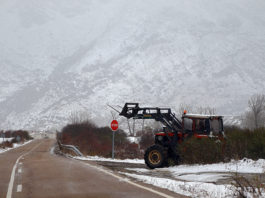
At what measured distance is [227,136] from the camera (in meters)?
15.4

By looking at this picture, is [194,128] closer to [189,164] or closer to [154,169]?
[189,164]

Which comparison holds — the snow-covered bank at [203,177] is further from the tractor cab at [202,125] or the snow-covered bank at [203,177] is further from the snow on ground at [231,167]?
the tractor cab at [202,125]

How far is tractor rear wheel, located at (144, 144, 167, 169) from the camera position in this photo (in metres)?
15.1

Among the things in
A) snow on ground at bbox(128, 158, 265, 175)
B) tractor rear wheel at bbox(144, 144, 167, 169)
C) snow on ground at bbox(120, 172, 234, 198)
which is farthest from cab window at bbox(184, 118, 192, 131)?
snow on ground at bbox(120, 172, 234, 198)

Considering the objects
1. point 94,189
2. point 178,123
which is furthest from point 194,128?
point 94,189

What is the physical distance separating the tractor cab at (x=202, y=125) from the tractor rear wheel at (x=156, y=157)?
1456 mm

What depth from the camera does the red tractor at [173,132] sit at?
15.3 metres

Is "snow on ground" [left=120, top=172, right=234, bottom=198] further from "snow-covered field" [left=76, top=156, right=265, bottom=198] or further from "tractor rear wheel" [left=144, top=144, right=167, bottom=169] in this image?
"tractor rear wheel" [left=144, top=144, right=167, bottom=169]

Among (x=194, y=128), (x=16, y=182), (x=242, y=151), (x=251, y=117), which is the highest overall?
(x=251, y=117)

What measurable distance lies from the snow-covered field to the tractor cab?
5.33 ft

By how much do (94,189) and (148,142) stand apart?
5013 cm

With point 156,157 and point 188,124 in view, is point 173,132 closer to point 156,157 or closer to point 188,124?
point 188,124

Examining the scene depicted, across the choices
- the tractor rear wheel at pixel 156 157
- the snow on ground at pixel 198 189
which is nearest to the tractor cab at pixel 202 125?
the tractor rear wheel at pixel 156 157

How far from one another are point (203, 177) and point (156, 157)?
3937 millimetres
